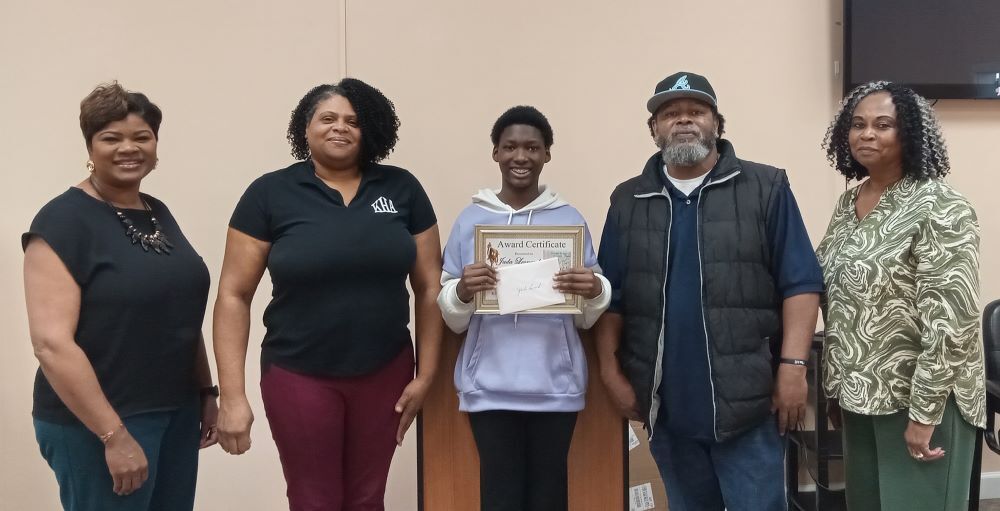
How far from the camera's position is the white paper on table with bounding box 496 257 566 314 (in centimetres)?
176

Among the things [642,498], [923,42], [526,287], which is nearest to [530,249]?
[526,287]

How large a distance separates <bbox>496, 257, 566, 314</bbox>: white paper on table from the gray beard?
49 cm

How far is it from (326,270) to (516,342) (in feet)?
1.92

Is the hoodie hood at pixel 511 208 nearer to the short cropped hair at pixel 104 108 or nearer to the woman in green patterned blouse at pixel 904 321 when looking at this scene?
the woman in green patterned blouse at pixel 904 321

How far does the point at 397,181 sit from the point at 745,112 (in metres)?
1.99

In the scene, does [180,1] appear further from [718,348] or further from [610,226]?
[718,348]

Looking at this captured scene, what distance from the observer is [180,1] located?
8.96 ft

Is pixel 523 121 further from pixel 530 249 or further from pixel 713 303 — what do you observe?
pixel 713 303

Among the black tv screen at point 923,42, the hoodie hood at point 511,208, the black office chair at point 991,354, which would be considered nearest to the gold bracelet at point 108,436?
the hoodie hood at point 511,208

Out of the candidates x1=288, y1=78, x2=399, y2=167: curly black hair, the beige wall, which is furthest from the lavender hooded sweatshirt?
the beige wall

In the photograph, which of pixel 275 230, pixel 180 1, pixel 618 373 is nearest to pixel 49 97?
pixel 180 1

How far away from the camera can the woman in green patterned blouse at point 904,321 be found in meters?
1.62

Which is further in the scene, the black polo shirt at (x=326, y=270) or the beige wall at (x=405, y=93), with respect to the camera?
the beige wall at (x=405, y=93)

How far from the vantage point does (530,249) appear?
1.79 metres
